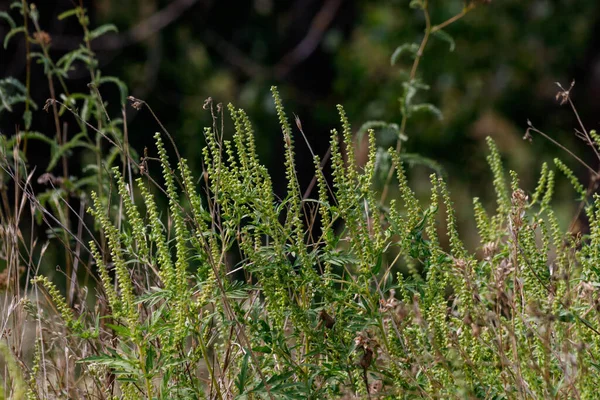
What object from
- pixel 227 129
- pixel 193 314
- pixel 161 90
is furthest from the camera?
pixel 161 90

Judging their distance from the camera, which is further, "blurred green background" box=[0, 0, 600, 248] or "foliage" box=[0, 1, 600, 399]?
"blurred green background" box=[0, 0, 600, 248]

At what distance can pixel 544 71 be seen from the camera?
936cm

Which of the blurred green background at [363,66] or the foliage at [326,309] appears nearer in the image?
the foliage at [326,309]

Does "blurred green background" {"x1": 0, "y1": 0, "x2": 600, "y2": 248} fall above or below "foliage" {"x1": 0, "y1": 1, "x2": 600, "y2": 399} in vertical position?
below

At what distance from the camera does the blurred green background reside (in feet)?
28.4

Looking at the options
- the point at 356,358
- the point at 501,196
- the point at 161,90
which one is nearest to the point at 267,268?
the point at 356,358

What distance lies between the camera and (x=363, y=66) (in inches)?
357

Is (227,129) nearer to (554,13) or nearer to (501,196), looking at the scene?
(554,13)

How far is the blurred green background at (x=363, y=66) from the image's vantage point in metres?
8.65

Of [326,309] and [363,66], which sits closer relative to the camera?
[326,309]

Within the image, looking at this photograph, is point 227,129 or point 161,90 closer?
point 227,129

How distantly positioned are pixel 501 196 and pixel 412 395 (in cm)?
70

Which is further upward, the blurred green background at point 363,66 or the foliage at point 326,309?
the foliage at point 326,309

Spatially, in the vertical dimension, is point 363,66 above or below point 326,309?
below
